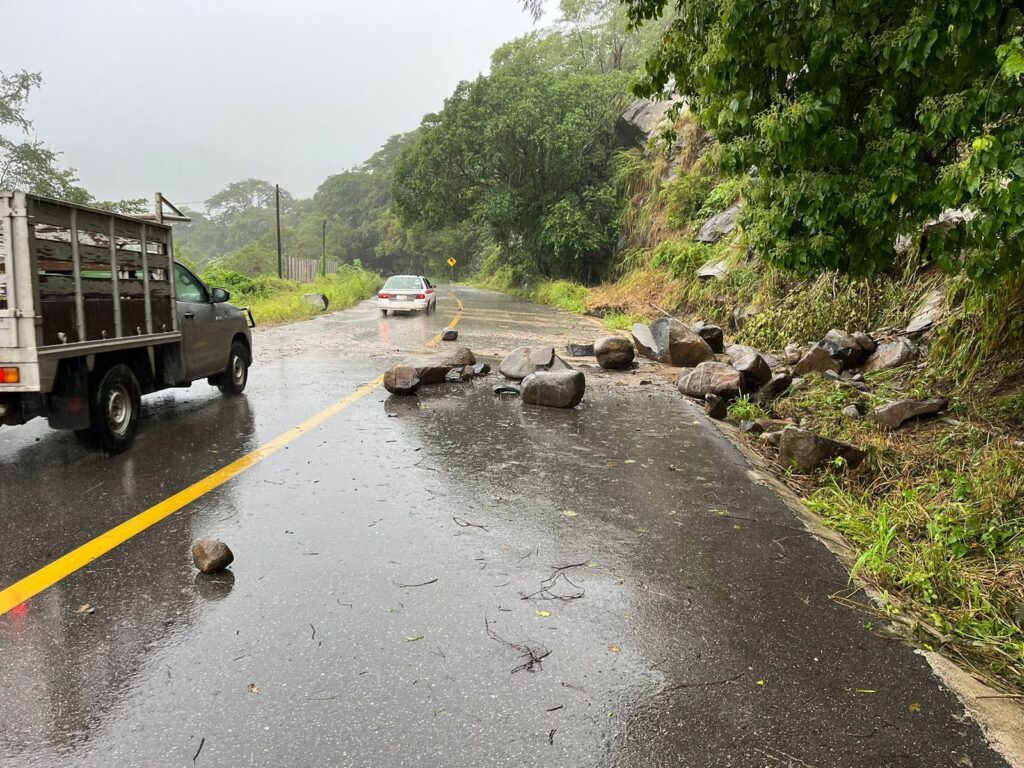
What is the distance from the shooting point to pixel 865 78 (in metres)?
5.48

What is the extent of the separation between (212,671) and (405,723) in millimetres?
880

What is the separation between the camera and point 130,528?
436 cm

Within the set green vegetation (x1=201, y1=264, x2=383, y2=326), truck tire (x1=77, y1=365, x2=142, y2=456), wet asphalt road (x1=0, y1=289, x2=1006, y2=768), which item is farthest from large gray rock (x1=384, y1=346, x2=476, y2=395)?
green vegetation (x1=201, y1=264, x2=383, y2=326)

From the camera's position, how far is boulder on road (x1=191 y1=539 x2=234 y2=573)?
3.73 m

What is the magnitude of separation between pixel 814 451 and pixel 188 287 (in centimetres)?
693

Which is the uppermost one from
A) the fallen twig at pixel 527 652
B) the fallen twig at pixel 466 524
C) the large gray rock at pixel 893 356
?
the large gray rock at pixel 893 356

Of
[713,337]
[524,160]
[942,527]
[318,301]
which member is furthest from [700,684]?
[524,160]

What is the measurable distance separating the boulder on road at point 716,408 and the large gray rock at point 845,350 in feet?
6.64

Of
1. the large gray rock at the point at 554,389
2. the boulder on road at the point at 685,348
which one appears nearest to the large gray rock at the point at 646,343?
the boulder on road at the point at 685,348

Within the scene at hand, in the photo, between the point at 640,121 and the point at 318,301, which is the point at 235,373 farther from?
the point at 640,121

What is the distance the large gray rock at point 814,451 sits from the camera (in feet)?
20.0

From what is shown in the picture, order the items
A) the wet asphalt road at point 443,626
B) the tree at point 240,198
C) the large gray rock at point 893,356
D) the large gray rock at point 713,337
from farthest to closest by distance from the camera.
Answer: the tree at point 240,198 → the large gray rock at point 713,337 → the large gray rock at point 893,356 → the wet asphalt road at point 443,626

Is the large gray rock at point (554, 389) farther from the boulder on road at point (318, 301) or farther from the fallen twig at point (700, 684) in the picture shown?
the boulder on road at point (318, 301)

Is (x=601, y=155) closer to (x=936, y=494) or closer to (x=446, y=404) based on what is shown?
(x=446, y=404)
